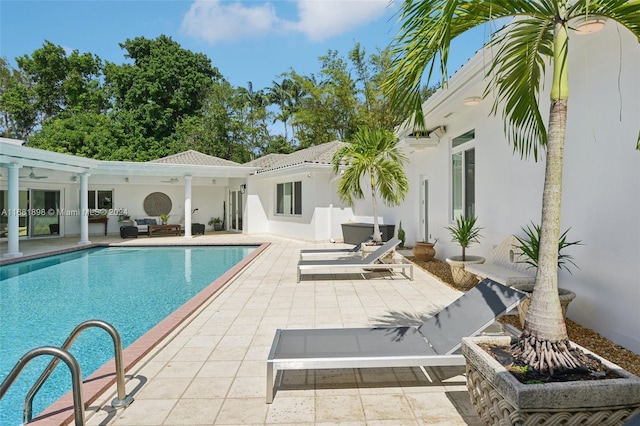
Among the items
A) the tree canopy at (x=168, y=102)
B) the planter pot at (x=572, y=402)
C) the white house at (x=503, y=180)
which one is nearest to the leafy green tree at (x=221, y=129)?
the tree canopy at (x=168, y=102)

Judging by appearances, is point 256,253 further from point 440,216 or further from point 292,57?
point 292,57

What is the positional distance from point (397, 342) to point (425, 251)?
7.59 metres

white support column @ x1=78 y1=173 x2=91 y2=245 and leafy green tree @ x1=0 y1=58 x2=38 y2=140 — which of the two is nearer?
white support column @ x1=78 y1=173 x2=91 y2=245

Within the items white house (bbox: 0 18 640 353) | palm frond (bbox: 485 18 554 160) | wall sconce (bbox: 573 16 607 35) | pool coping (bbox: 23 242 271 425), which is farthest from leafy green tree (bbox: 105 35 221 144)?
wall sconce (bbox: 573 16 607 35)

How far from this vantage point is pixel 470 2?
10.0ft

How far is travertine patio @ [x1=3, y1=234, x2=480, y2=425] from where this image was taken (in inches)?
132

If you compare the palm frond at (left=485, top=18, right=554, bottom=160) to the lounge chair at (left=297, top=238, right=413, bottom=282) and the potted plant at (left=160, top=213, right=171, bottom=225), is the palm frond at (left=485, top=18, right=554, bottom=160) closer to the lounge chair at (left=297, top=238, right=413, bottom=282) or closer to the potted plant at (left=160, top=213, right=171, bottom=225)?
the lounge chair at (left=297, top=238, right=413, bottom=282)

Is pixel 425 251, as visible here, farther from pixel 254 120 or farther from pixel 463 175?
pixel 254 120

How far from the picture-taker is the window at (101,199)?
21609 millimetres

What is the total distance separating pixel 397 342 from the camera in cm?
407

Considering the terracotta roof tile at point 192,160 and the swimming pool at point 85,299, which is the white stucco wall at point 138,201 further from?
the swimming pool at point 85,299

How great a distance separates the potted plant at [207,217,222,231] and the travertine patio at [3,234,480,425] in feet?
58.4

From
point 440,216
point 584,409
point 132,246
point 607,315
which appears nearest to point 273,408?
point 584,409

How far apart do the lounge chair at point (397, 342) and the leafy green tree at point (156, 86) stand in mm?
34382
